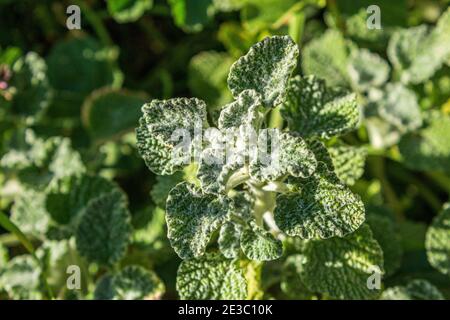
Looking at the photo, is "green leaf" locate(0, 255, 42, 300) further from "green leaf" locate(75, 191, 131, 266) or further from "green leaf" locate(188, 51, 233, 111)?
"green leaf" locate(188, 51, 233, 111)

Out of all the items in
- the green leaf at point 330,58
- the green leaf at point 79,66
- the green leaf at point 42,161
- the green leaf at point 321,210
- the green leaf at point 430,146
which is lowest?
the green leaf at point 321,210

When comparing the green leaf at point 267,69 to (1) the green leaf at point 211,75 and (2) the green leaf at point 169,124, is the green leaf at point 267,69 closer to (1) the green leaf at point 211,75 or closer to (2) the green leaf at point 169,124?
(2) the green leaf at point 169,124

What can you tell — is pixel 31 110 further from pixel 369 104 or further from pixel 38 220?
pixel 369 104

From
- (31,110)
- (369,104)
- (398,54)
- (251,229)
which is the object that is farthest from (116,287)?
(398,54)

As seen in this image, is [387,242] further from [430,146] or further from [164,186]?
[164,186]

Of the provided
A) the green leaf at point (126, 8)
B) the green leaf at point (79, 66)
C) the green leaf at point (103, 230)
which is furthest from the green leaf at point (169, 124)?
the green leaf at point (79, 66)
